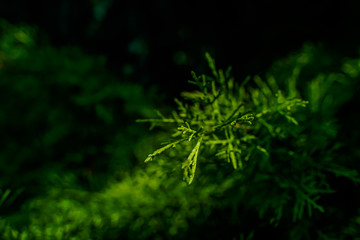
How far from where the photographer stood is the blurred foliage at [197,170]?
0.72m

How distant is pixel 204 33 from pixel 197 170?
677 millimetres

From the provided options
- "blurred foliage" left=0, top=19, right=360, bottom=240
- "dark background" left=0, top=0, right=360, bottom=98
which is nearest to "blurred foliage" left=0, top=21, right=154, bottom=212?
"blurred foliage" left=0, top=19, right=360, bottom=240

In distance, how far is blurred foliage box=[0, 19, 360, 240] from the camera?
2.35ft

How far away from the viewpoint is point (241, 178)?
0.78m

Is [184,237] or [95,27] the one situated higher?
[95,27]

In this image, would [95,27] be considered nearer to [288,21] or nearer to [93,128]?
[93,128]

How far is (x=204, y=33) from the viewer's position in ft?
4.03

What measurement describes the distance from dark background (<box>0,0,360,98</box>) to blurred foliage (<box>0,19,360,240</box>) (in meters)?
0.12

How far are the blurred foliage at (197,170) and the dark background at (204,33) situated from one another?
124 millimetres

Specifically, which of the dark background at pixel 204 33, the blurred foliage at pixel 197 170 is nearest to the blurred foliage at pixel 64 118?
the blurred foliage at pixel 197 170

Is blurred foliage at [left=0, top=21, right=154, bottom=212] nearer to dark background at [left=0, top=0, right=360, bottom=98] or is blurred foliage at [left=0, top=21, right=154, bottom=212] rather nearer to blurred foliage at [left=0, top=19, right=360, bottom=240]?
blurred foliage at [left=0, top=19, right=360, bottom=240]

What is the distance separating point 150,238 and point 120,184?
0.18 meters

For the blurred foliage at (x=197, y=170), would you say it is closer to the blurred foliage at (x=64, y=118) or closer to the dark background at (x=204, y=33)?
the blurred foliage at (x=64, y=118)

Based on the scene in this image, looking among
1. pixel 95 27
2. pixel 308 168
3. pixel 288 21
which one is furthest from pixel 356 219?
pixel 95 27
